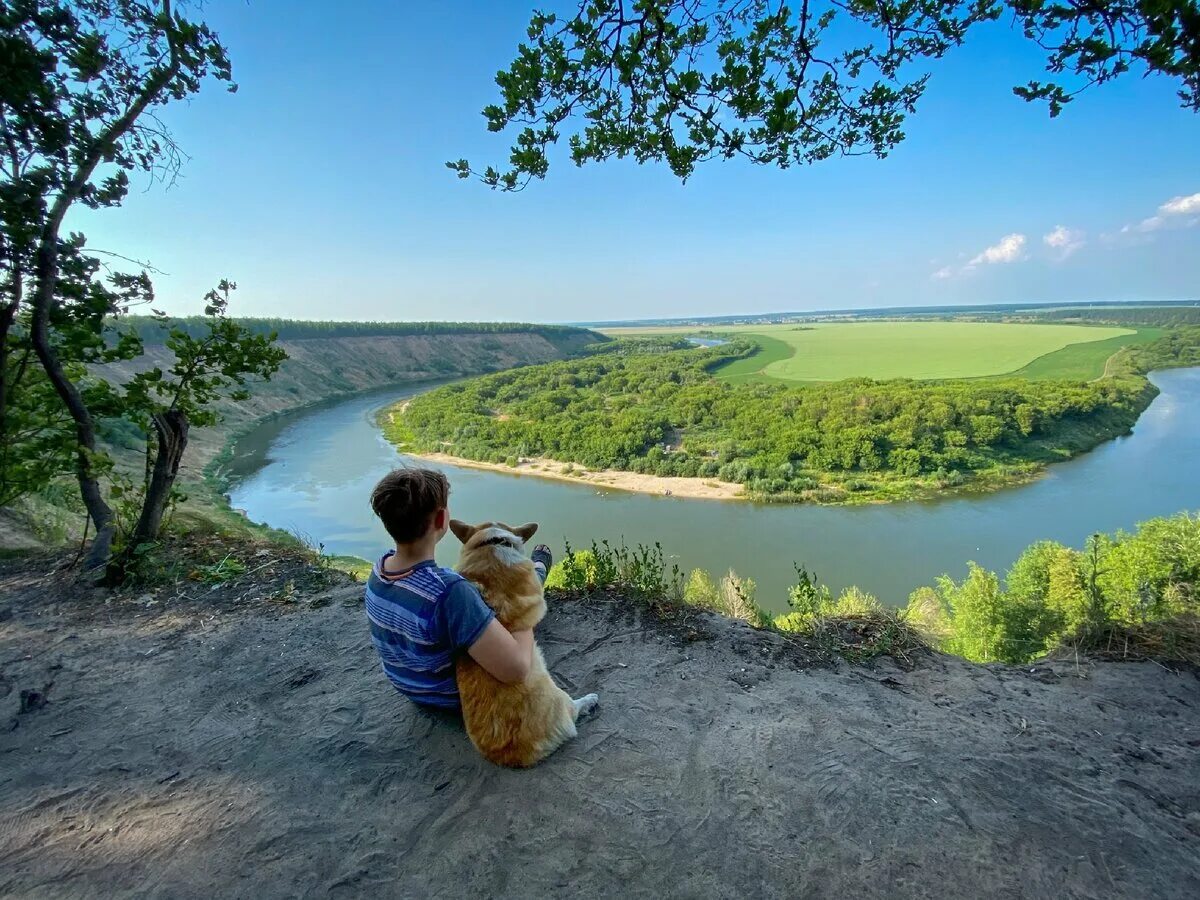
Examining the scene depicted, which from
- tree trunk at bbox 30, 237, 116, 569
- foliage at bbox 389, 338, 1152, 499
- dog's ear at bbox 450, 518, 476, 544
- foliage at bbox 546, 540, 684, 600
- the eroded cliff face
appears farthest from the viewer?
the eroded cliff face

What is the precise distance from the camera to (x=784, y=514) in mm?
32375

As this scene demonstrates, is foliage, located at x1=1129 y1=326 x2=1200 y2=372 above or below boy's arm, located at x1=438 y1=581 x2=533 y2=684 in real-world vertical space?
below

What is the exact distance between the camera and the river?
25188 millimetres

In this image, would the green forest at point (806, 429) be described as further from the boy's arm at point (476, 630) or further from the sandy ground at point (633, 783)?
the boy's arm at point (476, 630)

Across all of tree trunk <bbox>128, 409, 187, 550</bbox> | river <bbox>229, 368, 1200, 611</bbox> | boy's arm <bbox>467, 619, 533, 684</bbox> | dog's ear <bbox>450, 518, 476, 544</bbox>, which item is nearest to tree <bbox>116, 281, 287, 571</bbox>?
tree trunk <bbox>128, 409, 187, 550</bbox>

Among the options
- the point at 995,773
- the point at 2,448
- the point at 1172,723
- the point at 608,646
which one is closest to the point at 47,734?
the point at 2,448

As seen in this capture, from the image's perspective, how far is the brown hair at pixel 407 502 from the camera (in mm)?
1978

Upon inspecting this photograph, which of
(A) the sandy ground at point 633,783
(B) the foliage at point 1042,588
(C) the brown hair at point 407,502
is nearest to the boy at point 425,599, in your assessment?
(C) the brown hair at point 407,502

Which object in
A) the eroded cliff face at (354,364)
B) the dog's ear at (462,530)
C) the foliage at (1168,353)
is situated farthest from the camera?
the foliage at (1168,353)

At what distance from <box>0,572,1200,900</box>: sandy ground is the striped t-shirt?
1.74 feet

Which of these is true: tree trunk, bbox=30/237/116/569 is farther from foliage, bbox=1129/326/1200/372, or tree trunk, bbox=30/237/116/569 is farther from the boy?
foliage, bbox=1129/326/1200/372

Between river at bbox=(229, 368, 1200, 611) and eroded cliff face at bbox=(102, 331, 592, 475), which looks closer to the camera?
river at bbox=(229, 368, 1200, 611)

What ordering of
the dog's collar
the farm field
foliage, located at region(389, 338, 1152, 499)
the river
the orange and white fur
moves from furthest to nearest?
the farm field, foliage, located at region(389, 338, 1152, 499), the river, the dog's collar, the orange and white fur

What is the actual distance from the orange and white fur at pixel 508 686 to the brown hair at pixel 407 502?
341 millimetres
